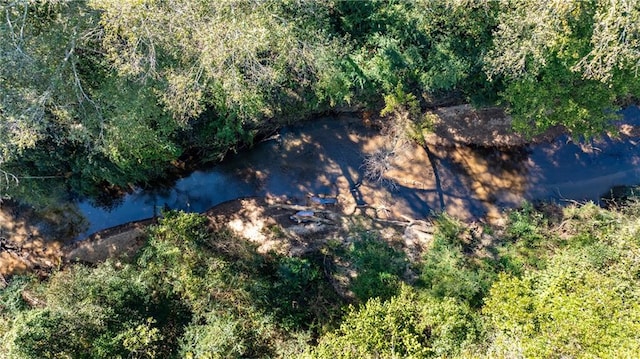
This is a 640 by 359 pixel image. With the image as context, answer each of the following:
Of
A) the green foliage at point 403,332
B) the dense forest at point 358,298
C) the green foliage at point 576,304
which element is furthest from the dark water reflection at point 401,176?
the green foliage at point 403,332

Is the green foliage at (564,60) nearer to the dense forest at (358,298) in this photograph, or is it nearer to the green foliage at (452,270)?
the dense forest at (358,298)

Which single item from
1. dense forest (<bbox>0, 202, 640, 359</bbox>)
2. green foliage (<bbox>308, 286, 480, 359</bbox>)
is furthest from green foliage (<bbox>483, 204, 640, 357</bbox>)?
green foliage (<bbox>308, 286, 480, 359</bbox>)

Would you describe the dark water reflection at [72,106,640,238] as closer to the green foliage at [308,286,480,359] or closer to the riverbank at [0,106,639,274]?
the riverbank at [0,106,639,274]

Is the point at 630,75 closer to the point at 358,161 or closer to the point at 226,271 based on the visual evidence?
the point at 358,161

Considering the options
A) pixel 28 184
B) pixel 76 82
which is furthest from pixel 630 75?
pixel 28 184

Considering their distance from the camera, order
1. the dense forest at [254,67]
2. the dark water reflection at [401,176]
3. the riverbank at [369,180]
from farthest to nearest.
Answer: the riverbank at [369,180] → the dark water reflection at [401,176] → the dense forest at [254,67]

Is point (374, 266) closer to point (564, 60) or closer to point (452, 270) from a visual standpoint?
point (452, 270)
